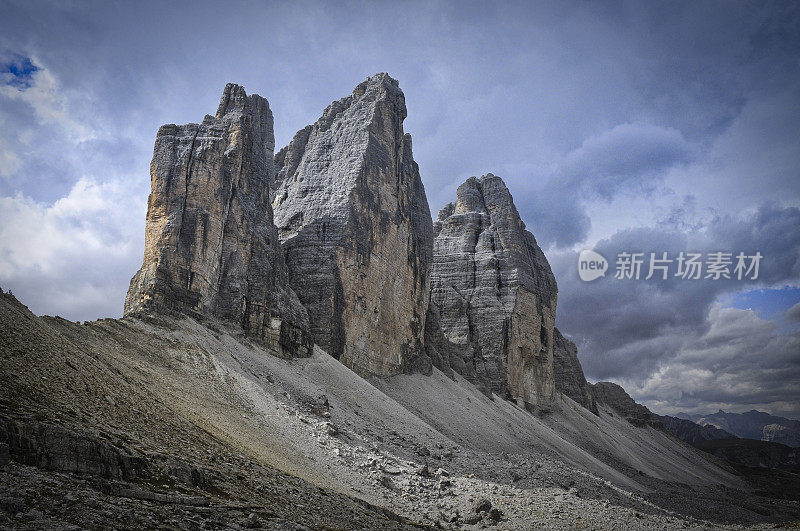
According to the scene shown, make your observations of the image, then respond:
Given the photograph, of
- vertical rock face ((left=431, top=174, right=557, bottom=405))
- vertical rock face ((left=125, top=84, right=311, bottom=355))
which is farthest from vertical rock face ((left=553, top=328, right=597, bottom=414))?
vertical rock face ((left=125, top=84, right=311, bottom=355))

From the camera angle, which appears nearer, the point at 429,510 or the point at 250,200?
the point at 429,510

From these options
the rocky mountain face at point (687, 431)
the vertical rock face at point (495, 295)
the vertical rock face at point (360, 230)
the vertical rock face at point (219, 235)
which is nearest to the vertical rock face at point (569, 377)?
the vertical rock face at point (495, 295)

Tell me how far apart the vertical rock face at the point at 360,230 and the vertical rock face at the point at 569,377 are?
5308 cm

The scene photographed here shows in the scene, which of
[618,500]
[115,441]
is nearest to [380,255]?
[618,500]

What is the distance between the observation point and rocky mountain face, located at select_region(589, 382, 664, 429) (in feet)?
414

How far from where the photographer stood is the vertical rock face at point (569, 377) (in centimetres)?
10338

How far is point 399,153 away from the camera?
63312 millimetres

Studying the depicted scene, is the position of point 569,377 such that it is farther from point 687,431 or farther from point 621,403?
point 687,431

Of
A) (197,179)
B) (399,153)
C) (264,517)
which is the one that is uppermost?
(399,153)

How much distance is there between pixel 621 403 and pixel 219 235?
4760 inches

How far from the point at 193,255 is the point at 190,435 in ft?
74.1

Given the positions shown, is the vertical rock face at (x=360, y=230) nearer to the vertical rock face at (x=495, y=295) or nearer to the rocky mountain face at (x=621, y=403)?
the vertical rock face at (x=495, y=295)

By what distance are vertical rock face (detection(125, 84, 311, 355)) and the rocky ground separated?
8.14 ft

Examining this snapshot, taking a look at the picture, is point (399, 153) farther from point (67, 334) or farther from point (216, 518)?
point (216, 518)
